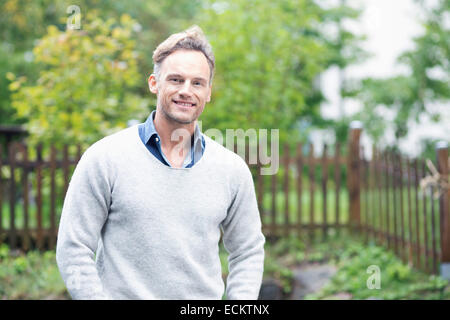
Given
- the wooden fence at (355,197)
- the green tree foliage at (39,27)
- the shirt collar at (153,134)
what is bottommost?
the wooden fence at (355,197)

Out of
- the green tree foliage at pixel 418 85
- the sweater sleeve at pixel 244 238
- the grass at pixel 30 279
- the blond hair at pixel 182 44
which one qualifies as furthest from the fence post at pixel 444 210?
the green tree foliage at pixel 418 85

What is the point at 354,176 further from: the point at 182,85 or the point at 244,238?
the point at 182,85

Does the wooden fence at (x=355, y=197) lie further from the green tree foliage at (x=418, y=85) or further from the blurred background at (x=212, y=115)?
the green tree foliage at (x=418, y=85)

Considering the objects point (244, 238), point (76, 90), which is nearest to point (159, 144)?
point (244, 238)

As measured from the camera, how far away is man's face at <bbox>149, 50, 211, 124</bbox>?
6.21ft

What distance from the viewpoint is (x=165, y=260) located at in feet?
6.00

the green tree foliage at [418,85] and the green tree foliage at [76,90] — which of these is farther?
the green tree foliage at [418,85]

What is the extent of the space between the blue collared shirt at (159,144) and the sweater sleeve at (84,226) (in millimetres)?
197

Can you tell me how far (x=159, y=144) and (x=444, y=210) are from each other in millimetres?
4481

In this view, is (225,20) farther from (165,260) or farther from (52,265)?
(165,260)

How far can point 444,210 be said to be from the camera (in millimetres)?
5512

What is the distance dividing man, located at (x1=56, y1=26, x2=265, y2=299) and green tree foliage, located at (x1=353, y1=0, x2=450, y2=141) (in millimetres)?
11670

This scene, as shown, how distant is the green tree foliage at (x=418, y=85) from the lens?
12.4 meters

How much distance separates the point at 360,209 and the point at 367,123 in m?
5.90
